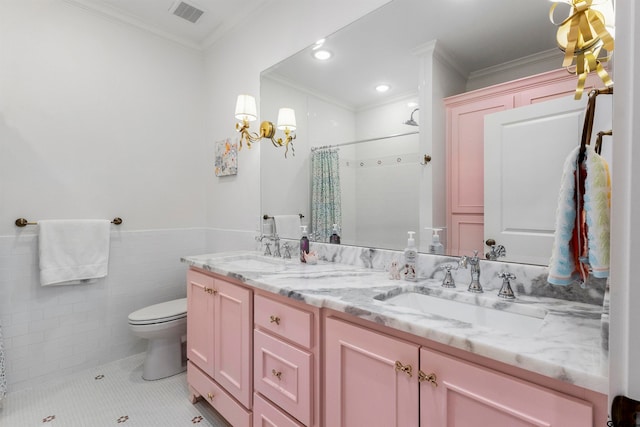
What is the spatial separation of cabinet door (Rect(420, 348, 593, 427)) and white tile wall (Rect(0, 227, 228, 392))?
5.89 ft

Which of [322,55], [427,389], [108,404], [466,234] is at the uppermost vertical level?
[322,55]

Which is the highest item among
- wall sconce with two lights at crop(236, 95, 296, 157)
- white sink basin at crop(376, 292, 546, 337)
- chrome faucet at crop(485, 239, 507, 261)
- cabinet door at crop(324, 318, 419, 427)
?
wall sconce with two lights at crop(236, 95, 296, 157)

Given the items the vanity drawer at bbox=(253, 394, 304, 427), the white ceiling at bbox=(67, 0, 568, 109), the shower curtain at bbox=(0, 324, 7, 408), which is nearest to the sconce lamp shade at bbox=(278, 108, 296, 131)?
the white ceiling at bbox=(67, 0, 568, 109)

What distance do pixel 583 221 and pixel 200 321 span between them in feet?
5.87

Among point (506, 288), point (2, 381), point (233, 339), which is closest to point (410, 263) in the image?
point (506, 288)

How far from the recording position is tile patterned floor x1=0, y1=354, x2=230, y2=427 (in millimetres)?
1727

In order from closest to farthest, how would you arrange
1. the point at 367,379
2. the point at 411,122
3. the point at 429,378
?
the point at 429,378
the point at 367,379
the point at 411,122

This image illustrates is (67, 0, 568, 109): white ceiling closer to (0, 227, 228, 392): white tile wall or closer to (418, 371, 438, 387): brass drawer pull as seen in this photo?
(418, 371, 438, 387): brass drawer pull

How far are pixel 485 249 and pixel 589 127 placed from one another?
63cm

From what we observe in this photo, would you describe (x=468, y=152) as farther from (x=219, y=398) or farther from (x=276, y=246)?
(x=219, y=398)

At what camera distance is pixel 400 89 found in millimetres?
1508

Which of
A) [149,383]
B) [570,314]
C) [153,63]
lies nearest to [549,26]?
[570,314]

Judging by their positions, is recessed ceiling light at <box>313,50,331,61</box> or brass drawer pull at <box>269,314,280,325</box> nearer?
brass drawer pull at <box>269,314,280,325</box>

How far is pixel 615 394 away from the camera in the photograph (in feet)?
1.44
